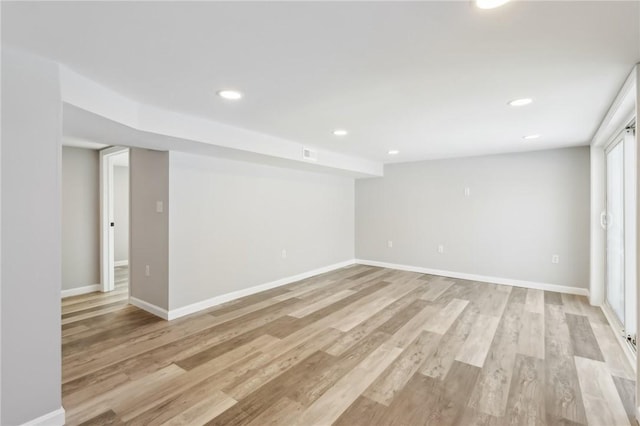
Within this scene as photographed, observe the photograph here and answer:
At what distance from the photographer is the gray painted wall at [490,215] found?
14.7 ft

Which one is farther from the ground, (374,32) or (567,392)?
(374,32)

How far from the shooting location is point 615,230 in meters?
3.51

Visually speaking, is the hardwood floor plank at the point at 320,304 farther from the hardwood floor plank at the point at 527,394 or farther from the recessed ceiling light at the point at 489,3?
the recessed ceiling light at the point at 489,3

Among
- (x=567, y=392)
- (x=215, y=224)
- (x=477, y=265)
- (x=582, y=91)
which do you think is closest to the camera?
(x=567, y=392)

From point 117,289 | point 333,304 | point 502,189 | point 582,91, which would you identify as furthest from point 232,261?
point 502,189

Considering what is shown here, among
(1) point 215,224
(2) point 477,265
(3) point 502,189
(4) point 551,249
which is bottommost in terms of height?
(2) point 477,265

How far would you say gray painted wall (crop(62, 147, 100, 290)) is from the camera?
14.7 ft

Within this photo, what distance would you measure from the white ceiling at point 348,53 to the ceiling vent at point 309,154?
126 cm

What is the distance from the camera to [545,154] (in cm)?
462

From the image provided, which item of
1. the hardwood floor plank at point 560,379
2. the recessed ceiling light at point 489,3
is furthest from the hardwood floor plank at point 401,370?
the recessed ceiling light at point 489,3

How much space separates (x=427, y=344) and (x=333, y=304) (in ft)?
4.67

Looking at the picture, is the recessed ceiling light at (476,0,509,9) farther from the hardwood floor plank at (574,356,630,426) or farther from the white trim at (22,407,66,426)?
the white trim at (22,407,66,426)

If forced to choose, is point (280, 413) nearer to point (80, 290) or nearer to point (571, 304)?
point (571, 304)

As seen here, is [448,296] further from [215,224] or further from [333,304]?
[215,224]
